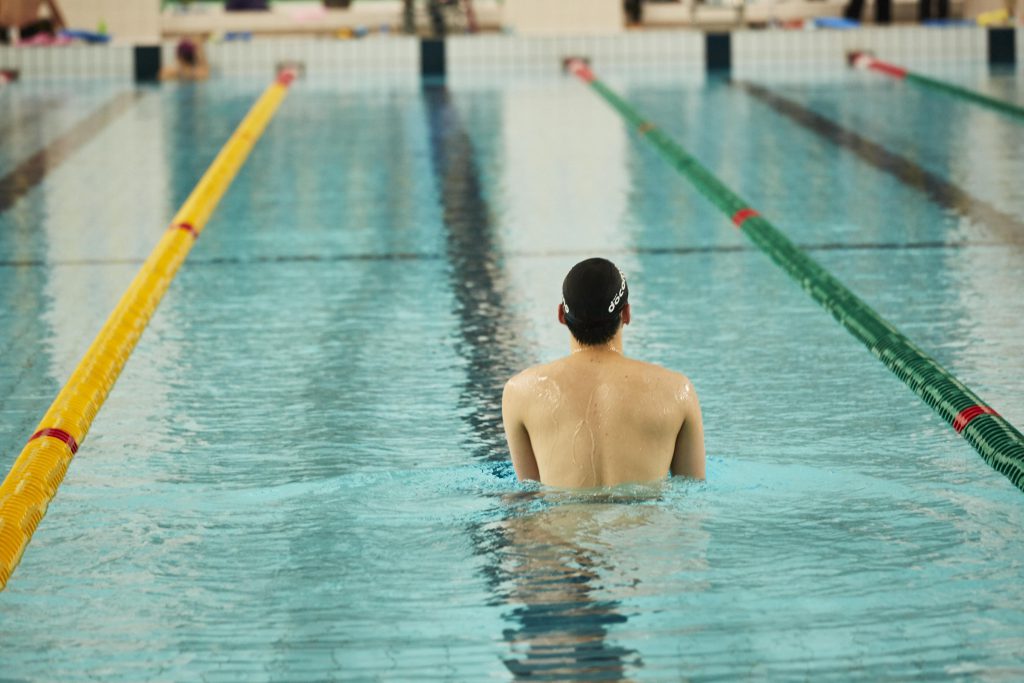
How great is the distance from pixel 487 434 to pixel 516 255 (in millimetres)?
2516

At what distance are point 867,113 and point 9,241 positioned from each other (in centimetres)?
615

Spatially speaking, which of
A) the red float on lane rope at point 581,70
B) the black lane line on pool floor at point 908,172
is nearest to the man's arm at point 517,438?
the black lane line on pool floor at point 908,172

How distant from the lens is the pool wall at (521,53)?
15.0 metres

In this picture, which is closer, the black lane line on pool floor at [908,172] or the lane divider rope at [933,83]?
the black lane line on pool floor at [908,172]

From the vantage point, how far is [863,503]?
340 centimetres

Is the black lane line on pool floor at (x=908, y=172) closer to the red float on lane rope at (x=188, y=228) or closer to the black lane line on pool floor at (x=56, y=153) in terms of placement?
the red float on lane rope at (x=188, y=228)

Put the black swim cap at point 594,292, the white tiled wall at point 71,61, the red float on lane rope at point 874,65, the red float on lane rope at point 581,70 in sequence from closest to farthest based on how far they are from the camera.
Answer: the black swim cap at point 594,292, the red float on lane rope at point 874,65, the red float on lane rope at point 581,70, the white tiled wall at point 71,61

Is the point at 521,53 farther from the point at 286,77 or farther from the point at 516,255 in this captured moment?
the point at 516,255

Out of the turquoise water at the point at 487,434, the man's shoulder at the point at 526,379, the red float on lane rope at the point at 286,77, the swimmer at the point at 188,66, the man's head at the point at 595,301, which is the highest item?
the swimmer at the point at 188,66

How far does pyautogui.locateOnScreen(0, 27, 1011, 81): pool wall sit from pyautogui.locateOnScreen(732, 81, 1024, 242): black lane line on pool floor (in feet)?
11.0

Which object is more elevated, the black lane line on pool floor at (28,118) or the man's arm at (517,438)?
the black lane line on pool floor at (28,118)

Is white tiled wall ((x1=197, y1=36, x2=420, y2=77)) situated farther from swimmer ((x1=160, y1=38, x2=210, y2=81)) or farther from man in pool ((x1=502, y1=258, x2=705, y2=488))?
man in pool ((x1=502, y1=258, x2=705, y2=488))

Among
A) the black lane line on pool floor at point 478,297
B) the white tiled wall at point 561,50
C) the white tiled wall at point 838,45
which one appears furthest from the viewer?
the white tiled wall at point 561,50

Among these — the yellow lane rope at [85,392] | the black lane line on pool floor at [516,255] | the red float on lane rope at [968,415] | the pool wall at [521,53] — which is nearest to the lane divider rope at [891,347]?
the red float on lane rope at [968,415]
